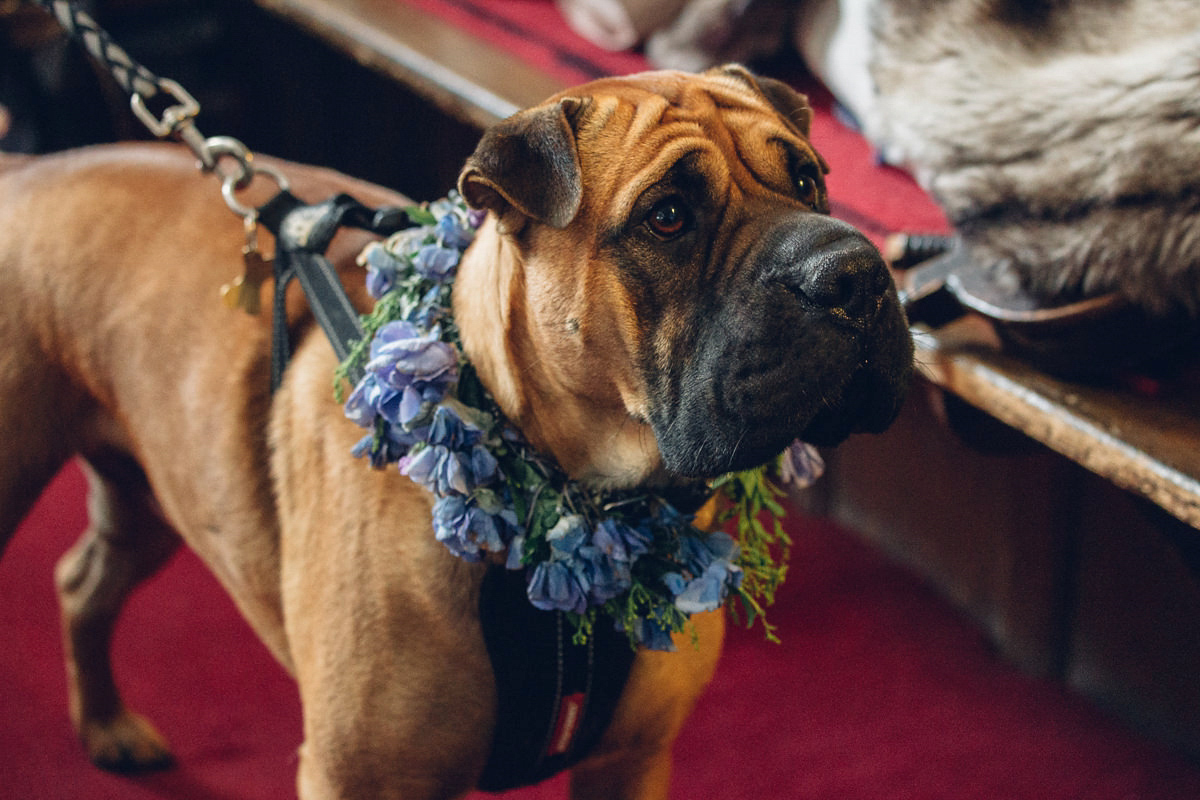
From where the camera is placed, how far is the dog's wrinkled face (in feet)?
3.57

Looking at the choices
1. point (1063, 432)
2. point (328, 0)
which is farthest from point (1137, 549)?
point (328, 0)

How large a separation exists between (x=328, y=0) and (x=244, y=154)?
1.78 meters

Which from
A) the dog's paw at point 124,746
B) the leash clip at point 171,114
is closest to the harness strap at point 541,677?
the leash clip at point 171,114

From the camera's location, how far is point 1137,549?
1956 mm

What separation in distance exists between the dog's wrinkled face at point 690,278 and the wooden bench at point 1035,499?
0.35 meters

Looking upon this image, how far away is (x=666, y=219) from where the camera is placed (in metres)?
1.15

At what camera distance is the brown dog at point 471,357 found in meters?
1.12

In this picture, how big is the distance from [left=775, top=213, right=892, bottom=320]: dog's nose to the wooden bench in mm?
349

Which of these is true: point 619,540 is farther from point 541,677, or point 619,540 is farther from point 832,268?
point 832,268

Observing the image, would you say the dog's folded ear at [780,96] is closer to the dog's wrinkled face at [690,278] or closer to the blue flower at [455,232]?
the dog's wrinkled face at [690,278]

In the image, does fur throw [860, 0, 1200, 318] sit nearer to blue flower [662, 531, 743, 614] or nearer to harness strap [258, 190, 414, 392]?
blue flower [662, 531, 743, 614]

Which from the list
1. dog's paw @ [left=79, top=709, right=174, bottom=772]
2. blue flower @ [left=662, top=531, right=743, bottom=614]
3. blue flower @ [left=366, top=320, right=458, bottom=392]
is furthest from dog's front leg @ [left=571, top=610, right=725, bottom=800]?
dog's paw @ [left=79, top=709, right=174, bottom=772]

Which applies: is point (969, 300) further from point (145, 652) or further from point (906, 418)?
point (145, 652)

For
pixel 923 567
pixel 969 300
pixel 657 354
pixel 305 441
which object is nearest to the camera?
pixel 657 354
